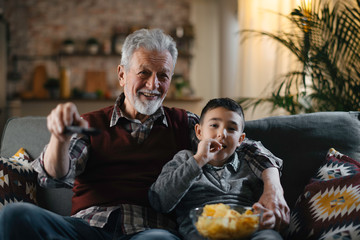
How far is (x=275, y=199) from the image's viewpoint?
1387 millimetres

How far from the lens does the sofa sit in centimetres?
175

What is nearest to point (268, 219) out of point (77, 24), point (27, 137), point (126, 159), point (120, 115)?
point (126, 159)

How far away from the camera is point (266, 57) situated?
4062mm

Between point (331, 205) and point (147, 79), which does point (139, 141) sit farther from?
point (331, 205)

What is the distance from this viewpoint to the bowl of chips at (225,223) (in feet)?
3.36

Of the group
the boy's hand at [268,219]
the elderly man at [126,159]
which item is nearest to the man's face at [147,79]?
the elderly man at [126,159]

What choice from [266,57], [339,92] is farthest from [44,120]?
[266,57]

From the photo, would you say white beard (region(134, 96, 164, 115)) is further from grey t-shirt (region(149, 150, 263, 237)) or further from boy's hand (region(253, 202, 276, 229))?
boy's hand (region(253, 202, 276, 229))

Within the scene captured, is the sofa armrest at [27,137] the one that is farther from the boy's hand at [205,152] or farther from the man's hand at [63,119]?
the boy's hand at [205,152]

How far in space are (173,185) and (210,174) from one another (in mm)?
213

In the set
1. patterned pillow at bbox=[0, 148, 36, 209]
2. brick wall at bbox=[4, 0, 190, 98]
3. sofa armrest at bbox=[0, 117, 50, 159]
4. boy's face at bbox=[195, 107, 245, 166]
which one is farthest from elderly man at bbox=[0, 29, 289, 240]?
brick wall at bbox=[4, 0, 190, 98]

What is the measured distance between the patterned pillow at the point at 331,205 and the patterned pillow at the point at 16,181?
1094 mm

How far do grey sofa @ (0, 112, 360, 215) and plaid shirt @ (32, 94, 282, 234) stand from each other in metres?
0.18

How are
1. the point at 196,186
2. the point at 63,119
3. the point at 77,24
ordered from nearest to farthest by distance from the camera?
1. the point at 63,119
2. the point at 196,186
3. the point at 77,24
